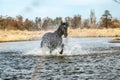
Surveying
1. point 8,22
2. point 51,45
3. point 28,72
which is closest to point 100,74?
point 28,72

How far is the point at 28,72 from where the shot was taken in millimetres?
16547

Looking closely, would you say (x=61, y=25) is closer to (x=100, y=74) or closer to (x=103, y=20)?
(x=100, y=74)

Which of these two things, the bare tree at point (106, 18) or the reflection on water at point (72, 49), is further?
the bare tree at point (106, 18)

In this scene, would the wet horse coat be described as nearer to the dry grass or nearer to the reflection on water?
the reflection on water

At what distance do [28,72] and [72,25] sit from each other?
394 feet

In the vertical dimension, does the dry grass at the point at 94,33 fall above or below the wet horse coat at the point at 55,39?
below

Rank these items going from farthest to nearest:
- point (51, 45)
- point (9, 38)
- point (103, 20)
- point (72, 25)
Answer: point (72, 25) → point (103, 20) → point (9, 38) → point (51, 45)

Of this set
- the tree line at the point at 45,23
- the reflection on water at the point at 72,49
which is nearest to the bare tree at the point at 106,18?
the tree line at the point at 45,23

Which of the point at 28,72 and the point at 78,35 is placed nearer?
the point at 28,72

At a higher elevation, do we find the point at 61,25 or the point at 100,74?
the point at 61,25

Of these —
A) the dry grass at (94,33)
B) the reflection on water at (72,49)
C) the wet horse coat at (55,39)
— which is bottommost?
the dry grass at (94,33)

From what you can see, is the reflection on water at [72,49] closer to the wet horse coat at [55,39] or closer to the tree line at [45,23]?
the wet horse coat at [55,39]

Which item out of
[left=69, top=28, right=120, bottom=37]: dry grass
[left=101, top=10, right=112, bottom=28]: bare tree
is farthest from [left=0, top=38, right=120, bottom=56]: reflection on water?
[left=101, top=10, right=112, bottom=28]: bare tree

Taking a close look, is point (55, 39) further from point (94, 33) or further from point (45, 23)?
point (45, 23)
